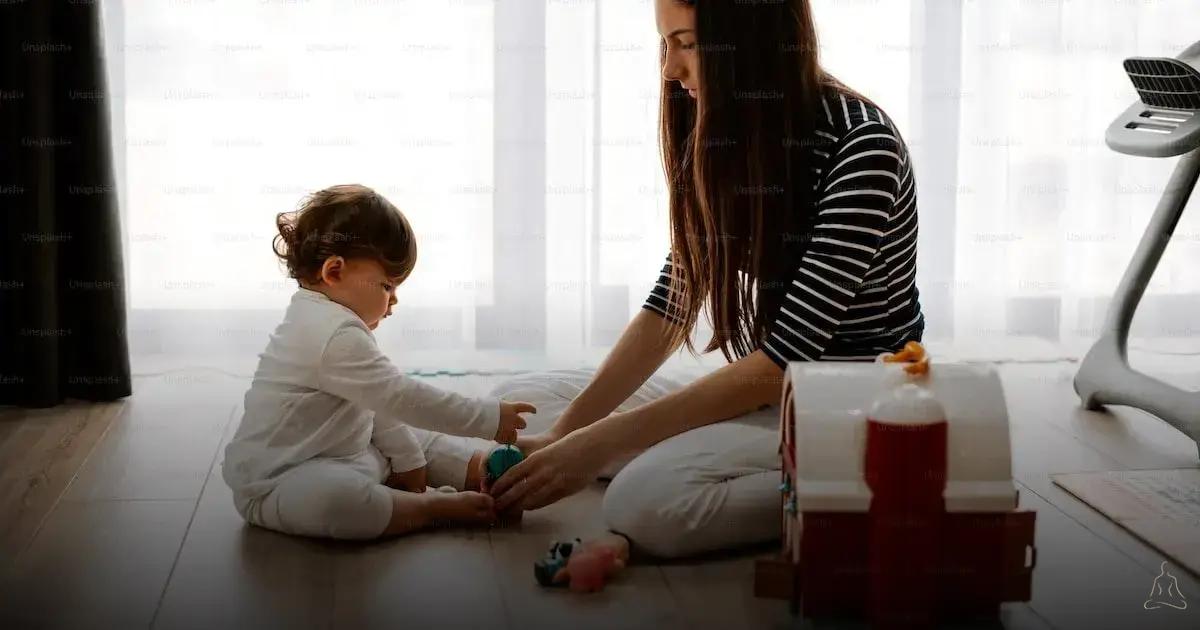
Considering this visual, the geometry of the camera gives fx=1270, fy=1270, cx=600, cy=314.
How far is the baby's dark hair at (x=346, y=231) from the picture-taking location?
1.58 metres

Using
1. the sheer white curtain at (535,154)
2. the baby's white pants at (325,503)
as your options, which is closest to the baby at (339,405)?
the baby's white pants at (325,503)

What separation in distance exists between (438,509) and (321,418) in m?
0.18

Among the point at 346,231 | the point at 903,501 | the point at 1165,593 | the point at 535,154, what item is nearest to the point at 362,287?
the point at 346,231

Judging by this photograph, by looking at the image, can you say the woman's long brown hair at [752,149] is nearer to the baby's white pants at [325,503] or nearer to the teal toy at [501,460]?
the teal toy at [501,460]

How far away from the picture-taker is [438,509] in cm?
155

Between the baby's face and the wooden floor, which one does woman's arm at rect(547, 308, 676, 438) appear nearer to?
the wooden floor

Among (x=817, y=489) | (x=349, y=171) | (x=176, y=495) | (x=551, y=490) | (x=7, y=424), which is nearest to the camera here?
(x=817, y=489)

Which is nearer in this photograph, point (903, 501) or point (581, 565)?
→ point (903, 501)

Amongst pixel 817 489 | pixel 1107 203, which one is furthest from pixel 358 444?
pixel 1107 203

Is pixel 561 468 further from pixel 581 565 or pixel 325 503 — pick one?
pixel 325 503

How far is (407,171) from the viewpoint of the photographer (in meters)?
2.71

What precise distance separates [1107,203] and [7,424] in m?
2.37

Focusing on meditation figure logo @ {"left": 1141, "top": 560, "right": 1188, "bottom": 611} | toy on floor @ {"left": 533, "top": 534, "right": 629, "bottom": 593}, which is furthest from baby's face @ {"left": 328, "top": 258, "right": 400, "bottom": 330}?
meditation figure logo @ {"left": 1141, "top": 560, "right": 1188, "bottom": 611}

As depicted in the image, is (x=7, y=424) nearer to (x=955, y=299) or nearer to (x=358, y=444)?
(x=358, y=444)
